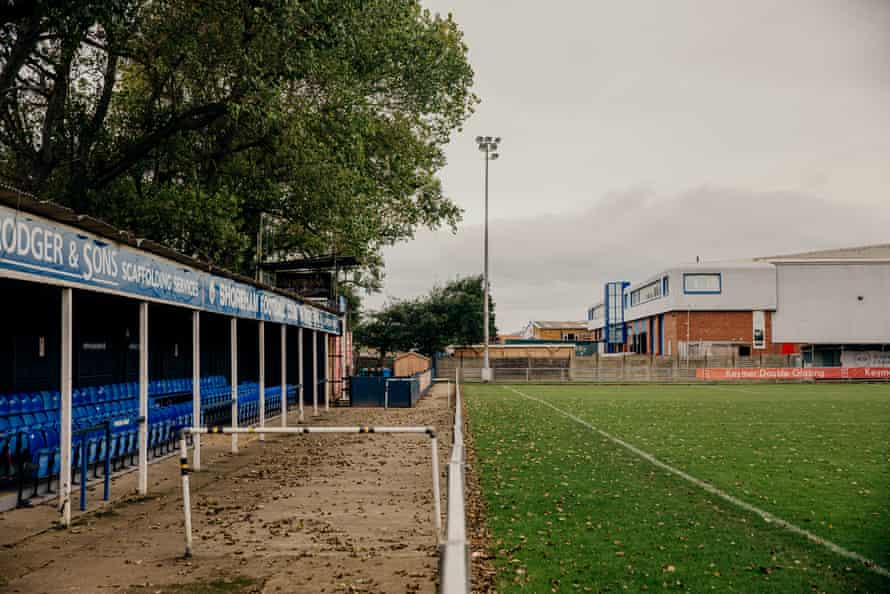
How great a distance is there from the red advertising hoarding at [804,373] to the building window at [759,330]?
14421 mm

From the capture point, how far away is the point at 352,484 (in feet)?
40.2

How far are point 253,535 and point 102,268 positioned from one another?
11.7ft

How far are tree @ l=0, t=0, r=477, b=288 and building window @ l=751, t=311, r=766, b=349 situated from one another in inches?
1714

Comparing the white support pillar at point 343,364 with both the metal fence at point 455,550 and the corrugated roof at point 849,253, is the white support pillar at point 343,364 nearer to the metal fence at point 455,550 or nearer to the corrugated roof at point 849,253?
the metal fence at point 455,550

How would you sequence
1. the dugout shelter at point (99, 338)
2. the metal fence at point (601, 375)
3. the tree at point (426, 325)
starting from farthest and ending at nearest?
the tree at point (426, 325) → the metal fence at point (601, 375) → the dugout shelter at point (99, 338)

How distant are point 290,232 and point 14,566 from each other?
94.7 ft

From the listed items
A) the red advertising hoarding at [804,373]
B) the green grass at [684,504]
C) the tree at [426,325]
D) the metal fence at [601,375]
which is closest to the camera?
the green grass at [684,504]

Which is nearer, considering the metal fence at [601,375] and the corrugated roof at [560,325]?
the metal fence at [601,375]

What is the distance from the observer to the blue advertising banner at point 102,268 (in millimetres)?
8047

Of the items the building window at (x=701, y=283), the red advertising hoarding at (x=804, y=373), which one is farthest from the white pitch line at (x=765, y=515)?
the building window at (x=701, y=283)

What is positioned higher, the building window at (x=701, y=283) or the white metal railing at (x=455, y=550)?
the building window at (x=701, y=283)

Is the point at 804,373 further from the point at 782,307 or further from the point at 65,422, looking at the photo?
the point at 65,422

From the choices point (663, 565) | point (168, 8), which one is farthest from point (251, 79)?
point (663, 565)

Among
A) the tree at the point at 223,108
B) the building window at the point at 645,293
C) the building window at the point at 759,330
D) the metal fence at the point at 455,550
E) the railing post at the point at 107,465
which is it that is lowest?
the railing post at the point at 107,465
